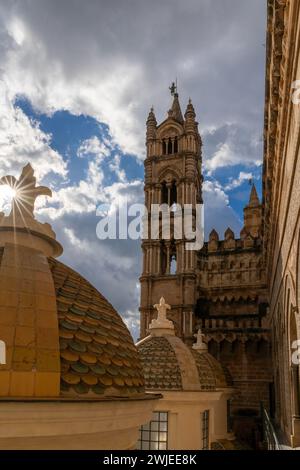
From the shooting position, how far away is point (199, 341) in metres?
24.3

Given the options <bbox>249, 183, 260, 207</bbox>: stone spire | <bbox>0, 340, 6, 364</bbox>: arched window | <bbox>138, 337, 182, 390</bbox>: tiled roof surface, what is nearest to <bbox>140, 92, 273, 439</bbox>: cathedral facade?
<bbox>249, 183, 260, 207</bbox>: stone spire

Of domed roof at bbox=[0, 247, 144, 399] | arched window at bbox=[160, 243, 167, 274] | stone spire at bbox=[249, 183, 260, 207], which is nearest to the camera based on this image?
domed roof at bbox=[0, 247, 144, 399]

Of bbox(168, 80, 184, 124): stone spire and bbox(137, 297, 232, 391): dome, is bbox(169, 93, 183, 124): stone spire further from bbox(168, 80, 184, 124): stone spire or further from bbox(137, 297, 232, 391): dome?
bbox(137, 297, 232, 391): dome

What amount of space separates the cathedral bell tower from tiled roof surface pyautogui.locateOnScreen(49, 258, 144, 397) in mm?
24987

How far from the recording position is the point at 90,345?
16.8 feet

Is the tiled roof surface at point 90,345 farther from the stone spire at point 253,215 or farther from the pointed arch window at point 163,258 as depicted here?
the stone spire at point 253,215

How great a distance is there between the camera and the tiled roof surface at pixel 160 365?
13.7m

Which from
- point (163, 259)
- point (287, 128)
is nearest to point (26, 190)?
point (287, 128)

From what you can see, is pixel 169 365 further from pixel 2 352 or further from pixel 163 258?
pixel 163 258

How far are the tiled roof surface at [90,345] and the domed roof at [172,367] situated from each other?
7952 millimetres

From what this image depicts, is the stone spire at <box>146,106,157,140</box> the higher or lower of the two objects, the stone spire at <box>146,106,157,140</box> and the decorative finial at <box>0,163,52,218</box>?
the higher

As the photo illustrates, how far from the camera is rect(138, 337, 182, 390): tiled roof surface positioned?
44.9 ft
